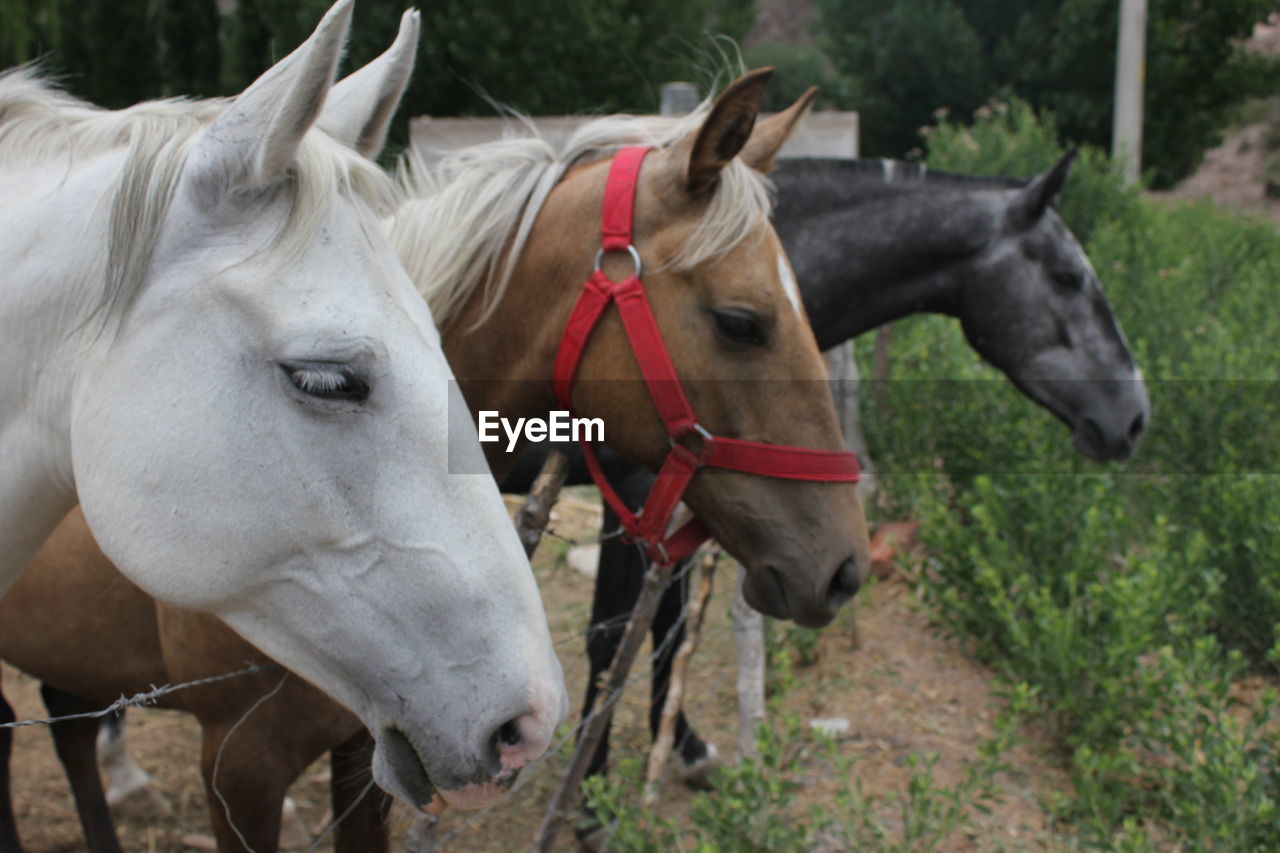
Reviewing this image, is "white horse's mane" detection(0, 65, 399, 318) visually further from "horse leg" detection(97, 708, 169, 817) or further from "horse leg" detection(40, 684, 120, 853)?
"horse leg" detection(97, 708, 169, 817)

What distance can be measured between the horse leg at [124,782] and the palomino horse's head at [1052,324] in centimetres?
312

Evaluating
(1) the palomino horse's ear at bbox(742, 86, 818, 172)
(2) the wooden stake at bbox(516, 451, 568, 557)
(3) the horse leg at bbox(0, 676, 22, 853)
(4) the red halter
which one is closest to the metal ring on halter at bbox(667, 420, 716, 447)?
(4) the red halter

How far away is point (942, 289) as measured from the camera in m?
3.17

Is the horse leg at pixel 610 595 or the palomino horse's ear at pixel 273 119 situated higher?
the palomino horse's ear at pixel 273 119

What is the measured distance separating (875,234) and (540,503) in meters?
1.48

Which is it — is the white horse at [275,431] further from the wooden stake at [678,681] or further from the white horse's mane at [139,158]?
the wooden stake at [678,681]

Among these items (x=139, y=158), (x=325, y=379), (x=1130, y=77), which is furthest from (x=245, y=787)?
(x=1130, y=77)

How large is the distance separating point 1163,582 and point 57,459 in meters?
3.19

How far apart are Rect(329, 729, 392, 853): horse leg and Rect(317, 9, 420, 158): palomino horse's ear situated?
1.15 meters

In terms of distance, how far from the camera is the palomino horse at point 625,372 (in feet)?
5.88

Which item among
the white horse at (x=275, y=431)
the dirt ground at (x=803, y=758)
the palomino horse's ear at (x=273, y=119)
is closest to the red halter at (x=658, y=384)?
the white horse at (x=275, y=431)

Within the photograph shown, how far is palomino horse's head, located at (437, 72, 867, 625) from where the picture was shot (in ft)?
6.43

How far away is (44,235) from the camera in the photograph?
1.22 meters
